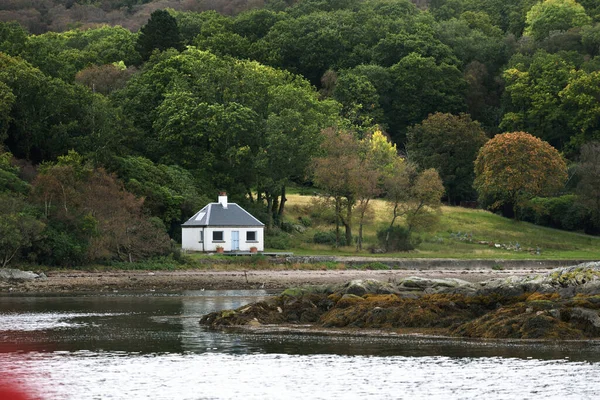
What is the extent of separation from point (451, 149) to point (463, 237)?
18489 millimetres

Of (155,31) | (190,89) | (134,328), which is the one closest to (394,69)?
(155,31)

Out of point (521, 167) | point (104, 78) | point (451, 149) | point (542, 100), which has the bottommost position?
point (521, 167)

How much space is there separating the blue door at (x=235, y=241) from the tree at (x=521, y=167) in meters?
25.4

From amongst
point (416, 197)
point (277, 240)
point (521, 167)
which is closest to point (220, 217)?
point (277, 240)

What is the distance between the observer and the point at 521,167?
280ft

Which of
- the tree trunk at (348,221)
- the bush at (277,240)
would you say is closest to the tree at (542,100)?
the tree trunk at (348,221)

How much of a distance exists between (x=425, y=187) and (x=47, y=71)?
31776mm

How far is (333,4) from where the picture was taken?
451 feet

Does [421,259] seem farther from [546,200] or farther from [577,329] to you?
[577,329]

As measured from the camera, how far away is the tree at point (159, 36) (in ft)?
347

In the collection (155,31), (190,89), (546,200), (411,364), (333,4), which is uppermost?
(333,4)

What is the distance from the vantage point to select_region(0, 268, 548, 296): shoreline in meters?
55.2

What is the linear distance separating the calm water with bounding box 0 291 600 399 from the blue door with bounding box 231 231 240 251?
89.7 feet

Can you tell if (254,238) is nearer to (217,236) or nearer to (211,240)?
(217,236)
